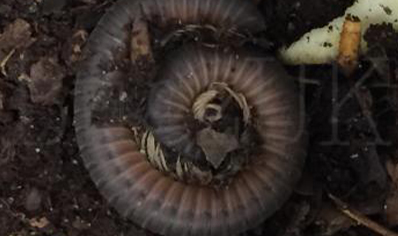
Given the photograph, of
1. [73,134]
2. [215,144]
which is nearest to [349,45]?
[215,144]

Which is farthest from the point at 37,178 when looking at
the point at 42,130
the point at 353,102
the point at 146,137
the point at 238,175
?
the point at 353,102

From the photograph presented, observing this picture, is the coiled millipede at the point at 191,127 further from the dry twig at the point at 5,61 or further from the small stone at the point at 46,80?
the dry twig at the point at 5,61

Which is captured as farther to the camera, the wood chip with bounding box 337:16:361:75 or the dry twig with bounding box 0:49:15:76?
the dry twig with bounding box 0:49:15:76

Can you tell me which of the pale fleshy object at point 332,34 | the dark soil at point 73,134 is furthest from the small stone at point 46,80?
the pale fleshy object at point 332,34

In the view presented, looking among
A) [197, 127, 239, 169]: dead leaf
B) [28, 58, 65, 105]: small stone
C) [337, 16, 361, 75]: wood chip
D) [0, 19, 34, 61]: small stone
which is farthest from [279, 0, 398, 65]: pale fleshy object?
[0, 19, 34, 61]: small stone

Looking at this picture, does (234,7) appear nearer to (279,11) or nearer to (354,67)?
(279,11)

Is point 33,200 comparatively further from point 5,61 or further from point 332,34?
point 332,34

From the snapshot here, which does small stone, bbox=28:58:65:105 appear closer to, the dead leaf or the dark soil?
the dark soil
